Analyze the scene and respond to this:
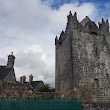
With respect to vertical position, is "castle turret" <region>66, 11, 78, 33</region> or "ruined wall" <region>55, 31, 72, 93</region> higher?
"castle turret" <region>66, 11, 78, 33</region>

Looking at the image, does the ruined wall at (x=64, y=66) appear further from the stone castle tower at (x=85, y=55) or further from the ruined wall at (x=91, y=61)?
the ruined wall at (x=91, y=61)

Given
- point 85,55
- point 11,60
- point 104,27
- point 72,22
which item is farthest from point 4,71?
point 104,27

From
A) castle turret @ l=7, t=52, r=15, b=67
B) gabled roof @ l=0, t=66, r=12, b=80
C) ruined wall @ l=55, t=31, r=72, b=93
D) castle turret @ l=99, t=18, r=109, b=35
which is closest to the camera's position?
ruined wall @ l=55, t=31, r=72, b=93

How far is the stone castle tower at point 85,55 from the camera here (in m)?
21.6

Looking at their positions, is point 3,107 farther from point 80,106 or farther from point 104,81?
point 104,81

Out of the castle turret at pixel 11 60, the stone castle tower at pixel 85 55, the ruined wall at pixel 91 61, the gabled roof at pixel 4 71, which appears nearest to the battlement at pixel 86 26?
the stone castle tower at pixel 85 55

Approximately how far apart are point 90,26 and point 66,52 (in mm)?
4552

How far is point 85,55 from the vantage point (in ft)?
73.4

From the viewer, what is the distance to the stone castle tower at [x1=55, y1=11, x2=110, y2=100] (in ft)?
70.8

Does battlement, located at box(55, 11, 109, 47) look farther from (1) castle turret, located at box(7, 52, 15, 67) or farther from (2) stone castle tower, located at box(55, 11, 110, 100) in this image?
(1) castle turret, located at box(7, 52, 15, 67)

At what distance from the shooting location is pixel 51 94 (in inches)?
611

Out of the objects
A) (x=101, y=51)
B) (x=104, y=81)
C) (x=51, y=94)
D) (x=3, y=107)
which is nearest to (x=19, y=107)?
(x=3, y=107)

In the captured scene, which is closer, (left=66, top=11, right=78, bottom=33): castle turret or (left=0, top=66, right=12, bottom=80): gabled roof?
(left=66, top=11, right=78, bottom=33): castle turret

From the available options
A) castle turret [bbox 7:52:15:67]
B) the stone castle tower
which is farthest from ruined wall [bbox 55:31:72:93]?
castle turret [bbox 7:52:15:67]
